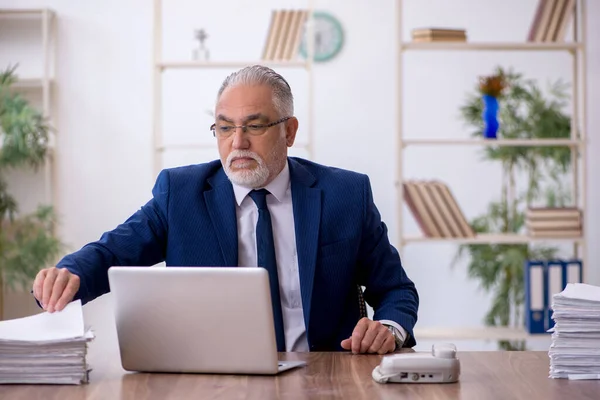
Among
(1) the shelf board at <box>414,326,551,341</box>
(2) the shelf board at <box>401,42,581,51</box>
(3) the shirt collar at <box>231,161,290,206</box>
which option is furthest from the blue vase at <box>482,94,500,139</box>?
(3) the shirt collar at <box>231,161,290,206</box>

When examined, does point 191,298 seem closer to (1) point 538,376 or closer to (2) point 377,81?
(1) point 538,376

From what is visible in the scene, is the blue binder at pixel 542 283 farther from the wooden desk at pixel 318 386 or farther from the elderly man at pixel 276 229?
the wooden desk at pixel 318 386

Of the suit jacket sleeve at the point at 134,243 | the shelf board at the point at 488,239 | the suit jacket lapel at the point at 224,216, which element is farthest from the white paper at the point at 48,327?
the shelf board at the point at 488,239

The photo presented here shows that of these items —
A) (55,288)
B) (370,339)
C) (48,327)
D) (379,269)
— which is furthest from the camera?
(379,269)

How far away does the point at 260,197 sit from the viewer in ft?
8.02

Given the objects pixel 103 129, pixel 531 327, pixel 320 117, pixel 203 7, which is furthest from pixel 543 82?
pixel 103 129

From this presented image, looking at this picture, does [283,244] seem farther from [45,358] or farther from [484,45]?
[484,45]

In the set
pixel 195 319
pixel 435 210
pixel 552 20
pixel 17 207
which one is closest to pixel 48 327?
pixel 195 319

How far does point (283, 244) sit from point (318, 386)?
0.80 meters

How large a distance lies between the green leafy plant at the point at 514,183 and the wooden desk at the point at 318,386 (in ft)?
11.0

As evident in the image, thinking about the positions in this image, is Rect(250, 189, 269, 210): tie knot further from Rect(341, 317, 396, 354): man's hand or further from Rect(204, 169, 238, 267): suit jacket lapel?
Rect(341, 317, 396, 354): man's hand

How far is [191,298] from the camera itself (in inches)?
68.4

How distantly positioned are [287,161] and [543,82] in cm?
348

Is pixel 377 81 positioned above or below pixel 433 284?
above
